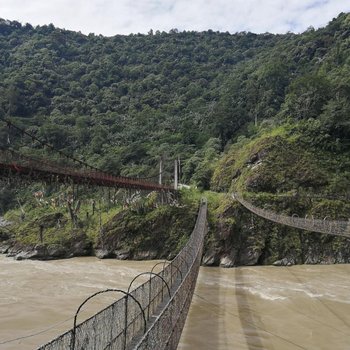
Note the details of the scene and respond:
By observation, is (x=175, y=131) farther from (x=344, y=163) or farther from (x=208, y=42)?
(x=208, y=42)

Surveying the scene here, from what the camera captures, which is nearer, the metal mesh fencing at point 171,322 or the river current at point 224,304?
the metal mesh fencing at point 171,322

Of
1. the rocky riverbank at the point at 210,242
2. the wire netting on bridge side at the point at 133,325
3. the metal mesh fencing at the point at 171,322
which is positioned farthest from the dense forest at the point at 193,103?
the wire netting on bridge side at the point at 133,325

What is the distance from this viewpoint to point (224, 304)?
1733cm

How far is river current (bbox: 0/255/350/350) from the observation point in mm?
13375

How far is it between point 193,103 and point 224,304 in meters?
64.2

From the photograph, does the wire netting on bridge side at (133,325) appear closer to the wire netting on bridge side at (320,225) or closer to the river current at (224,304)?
the river current at (224,304)

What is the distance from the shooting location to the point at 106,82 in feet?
302

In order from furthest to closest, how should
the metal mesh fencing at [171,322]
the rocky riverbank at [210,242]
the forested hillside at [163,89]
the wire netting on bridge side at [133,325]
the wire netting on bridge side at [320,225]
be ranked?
1. the forested hillside at [163,89]
2. the rocky riverbank at [210,242]
3. the wire netting on bridge side at [320,225]
4. the metal mesh fencing at [171,322]
5. the wire netting on bridge side at [133,325]

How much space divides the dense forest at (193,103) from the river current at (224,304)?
7845mm

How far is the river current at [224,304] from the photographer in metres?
13.4

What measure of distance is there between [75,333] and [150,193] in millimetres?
32175

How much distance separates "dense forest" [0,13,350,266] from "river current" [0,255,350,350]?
785cm

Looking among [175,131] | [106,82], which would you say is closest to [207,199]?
[175,131]

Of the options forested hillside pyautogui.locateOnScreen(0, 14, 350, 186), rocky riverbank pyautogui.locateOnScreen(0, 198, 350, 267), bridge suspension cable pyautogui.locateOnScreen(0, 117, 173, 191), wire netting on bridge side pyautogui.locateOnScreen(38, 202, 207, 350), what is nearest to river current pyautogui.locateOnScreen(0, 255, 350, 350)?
rocky riverbank pyautogui.locateOnScreen(0, 198, 350, 267)
